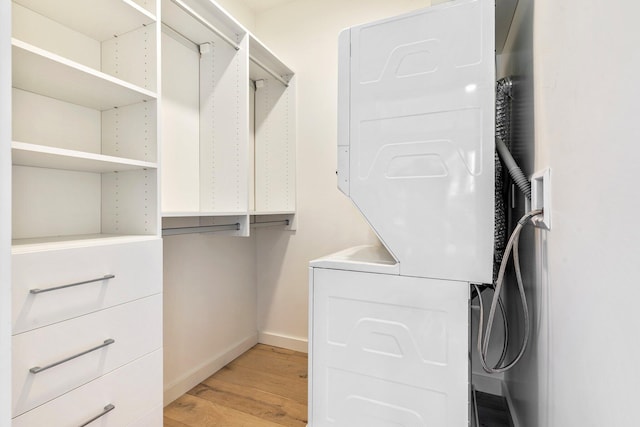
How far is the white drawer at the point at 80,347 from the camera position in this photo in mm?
866

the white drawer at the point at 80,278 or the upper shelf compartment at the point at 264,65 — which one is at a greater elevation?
the upper shelf compartment at the point at 264,65

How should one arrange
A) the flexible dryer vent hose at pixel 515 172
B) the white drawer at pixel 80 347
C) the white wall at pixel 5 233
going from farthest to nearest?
the flexible dryer vent hose at pixel 515 172 → the white drawer at pixel 80 347 → the white wall at pixel 5 233

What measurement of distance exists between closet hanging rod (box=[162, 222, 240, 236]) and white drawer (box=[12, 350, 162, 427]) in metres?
0.54

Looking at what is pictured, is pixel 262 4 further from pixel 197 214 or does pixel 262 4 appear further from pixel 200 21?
pixel 197 214

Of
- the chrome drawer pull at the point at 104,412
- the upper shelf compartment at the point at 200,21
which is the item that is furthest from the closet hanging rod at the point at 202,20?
the chrome drawer pull at the point at 104,412

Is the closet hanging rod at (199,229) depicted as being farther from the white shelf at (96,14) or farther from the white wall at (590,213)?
the white wall at (590,213)

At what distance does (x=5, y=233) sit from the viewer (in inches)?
24.3

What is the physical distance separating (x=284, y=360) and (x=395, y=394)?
137 cm

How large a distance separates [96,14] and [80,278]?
104 cm

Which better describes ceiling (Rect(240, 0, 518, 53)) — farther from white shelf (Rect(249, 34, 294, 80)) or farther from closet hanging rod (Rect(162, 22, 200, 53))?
closet hanging rod (Rect(162, 22, 200, 53))

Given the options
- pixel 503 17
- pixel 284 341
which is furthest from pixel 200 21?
pixel 284 341

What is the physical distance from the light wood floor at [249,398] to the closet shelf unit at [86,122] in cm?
106

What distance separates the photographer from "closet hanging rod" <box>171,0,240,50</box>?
1.49 meters

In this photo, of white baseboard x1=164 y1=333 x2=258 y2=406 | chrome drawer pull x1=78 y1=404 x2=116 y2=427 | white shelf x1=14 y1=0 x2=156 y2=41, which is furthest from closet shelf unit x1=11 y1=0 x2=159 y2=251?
white baseboard x1=164 y1=333 x2=258 y2=406
